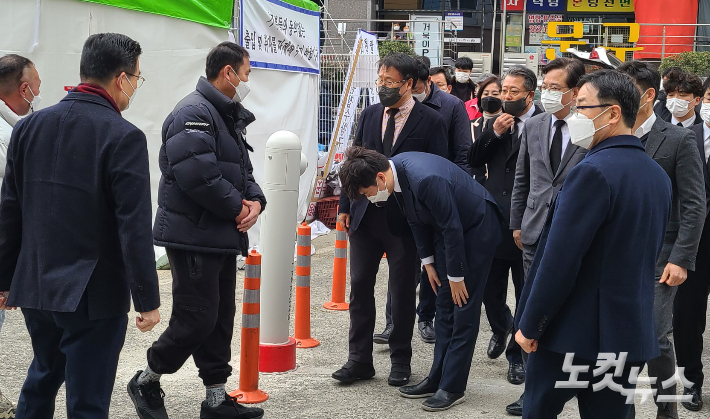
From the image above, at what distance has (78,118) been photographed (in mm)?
3211

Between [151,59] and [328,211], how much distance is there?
4.12 metres

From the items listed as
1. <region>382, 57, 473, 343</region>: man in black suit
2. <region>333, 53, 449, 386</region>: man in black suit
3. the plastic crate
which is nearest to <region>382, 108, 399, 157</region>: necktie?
<region>333, 53, 449, 386</region>: man in black suit

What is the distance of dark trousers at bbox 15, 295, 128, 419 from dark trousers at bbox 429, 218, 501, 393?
2.15 meters

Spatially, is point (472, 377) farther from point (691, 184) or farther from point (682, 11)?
point (682, 11)

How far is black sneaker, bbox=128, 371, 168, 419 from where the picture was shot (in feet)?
14.1

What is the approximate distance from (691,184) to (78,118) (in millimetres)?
3257

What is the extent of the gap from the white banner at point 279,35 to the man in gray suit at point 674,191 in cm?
538

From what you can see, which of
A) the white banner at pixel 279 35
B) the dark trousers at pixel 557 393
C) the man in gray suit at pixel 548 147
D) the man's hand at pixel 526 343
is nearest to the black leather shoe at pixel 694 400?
the man in gray suit at pixel 548 147

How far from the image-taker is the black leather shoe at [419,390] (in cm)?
496

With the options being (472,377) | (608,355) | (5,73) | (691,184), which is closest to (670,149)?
(691,184)

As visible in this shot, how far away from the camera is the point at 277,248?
5.36 metres

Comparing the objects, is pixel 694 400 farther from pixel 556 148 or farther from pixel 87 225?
pixel 87 225

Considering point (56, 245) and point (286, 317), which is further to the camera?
point (286, 317)

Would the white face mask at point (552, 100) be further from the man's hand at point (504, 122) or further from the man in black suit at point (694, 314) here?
the man in black suit at point (694, 314)
